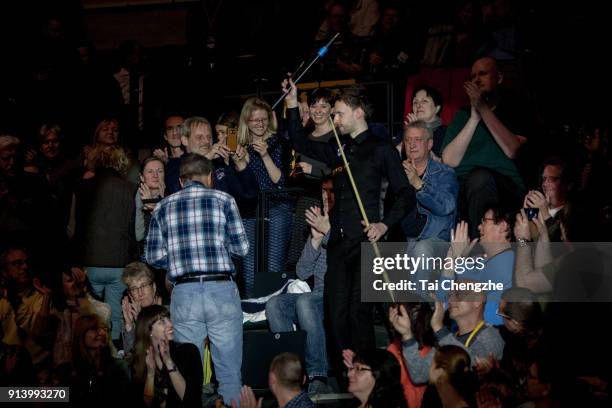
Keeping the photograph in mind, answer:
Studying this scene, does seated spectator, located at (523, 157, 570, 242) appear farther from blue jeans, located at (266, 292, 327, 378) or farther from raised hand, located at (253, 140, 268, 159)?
raised hand, located at (253, 140, 268, 159)

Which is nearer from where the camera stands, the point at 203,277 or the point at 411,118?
the point at 203,277

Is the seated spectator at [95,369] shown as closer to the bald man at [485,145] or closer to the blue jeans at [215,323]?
the blue jeans at [215,323]

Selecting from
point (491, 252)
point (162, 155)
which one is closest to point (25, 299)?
point (162, 155)

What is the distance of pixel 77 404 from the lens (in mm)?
6980

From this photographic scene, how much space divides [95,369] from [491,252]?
2.87m

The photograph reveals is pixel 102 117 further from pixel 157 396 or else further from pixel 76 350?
pixel 157 396

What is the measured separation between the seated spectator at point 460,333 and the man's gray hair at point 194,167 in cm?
158

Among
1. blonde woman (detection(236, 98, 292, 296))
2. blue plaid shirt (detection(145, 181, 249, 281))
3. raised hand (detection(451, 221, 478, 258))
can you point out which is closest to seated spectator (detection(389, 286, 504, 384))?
raised hand (detection(451, 221, 478, 258))

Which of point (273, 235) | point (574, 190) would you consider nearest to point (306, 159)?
point (273, 235)

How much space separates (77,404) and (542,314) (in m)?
3.14

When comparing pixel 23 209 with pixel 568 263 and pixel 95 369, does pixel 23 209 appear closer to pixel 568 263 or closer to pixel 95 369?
pixel 95 369

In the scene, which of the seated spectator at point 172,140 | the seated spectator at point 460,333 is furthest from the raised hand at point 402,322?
the seated spectator at point 172,140

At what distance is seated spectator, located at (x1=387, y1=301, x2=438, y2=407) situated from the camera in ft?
20.6

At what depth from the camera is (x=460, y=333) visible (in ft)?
20.9
